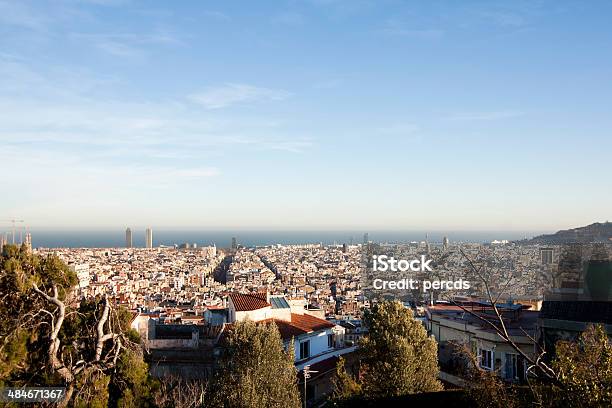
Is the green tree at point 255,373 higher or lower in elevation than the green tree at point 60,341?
lower

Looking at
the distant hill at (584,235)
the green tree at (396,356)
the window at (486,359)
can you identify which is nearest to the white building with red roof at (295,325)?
the green tree at (396,356)

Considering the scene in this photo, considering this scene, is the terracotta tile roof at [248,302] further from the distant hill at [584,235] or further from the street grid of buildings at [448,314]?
the distant hill at [584,235]

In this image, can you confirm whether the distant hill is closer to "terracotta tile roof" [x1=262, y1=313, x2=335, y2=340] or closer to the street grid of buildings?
the street grid of buildings

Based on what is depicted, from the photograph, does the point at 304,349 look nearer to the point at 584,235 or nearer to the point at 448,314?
the point at 448,314

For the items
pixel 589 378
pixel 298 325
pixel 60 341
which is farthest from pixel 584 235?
pixel 60 341

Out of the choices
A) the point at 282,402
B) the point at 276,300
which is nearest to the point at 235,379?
the point at 282,402
